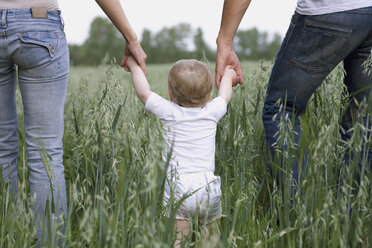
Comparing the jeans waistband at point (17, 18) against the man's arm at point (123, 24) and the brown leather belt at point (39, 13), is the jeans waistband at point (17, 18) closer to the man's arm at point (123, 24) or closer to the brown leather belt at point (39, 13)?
the brown leather belt at point (39, 13)

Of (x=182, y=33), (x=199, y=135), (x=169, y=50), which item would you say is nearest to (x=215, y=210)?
(x=199, y=135)

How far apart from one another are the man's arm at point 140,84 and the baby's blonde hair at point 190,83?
13cm

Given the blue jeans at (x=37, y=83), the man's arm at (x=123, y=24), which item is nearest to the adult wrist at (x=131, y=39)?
the man's arm at (x=123, y=24)

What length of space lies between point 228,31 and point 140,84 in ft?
1.91

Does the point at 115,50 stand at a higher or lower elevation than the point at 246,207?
higher

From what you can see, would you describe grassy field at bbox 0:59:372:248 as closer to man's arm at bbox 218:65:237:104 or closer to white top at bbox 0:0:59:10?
man's arm at bbox 218:65:237:104

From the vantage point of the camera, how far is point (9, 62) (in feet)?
6.24

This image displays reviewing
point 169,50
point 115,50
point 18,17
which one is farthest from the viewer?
point 169,50

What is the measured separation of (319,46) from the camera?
198 centimetres

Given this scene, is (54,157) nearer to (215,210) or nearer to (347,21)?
(215,210)

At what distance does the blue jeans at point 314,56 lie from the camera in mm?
1924

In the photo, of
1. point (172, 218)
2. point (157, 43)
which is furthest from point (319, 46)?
point (157, 43)

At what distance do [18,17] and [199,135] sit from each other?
952 millimetres

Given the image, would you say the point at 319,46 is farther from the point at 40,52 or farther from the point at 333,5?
the point at 40,52
